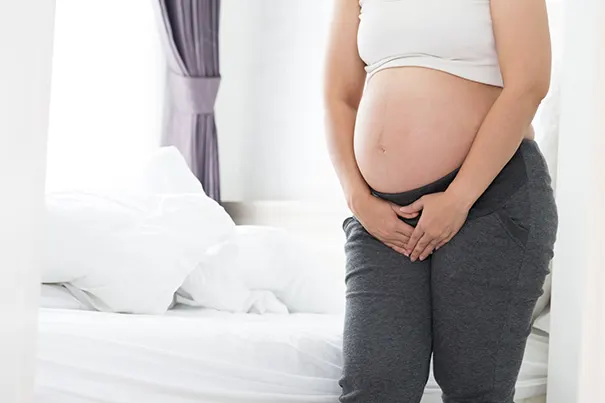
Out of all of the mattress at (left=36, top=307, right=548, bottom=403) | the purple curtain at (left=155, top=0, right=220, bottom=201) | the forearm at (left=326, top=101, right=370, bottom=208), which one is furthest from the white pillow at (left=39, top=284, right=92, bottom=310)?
the purple curtain at (left=155, top=0, right=220, bottom=201)

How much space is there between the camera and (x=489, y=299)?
4.03 feet

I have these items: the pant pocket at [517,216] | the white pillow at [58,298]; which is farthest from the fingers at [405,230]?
the white pillow at [58,298]

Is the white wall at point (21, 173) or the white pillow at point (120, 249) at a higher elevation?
the white wall at point (21, 173)

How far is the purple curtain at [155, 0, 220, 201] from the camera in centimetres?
295

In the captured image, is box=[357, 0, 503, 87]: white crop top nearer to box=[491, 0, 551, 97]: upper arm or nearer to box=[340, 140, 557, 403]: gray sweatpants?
box=[491, 0, 551, 97]: upper arm

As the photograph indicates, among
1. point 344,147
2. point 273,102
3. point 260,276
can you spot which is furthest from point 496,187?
point 273,102

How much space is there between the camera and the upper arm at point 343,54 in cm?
145

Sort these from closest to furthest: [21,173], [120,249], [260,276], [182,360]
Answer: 1. [21,173]
2. [182,360]
3. [120,249]
4. [260,276]

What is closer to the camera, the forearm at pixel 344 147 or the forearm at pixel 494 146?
the forearm at pixel 494 146

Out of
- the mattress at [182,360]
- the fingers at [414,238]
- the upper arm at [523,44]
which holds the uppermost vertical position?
the upper arm at [523,44]

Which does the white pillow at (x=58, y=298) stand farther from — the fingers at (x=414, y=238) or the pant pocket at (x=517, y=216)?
the pant pocket at (x=517, y=216)

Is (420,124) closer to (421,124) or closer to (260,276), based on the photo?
(421,124)

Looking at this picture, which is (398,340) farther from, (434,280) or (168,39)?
(168,39)

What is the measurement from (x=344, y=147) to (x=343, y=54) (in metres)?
0.18
